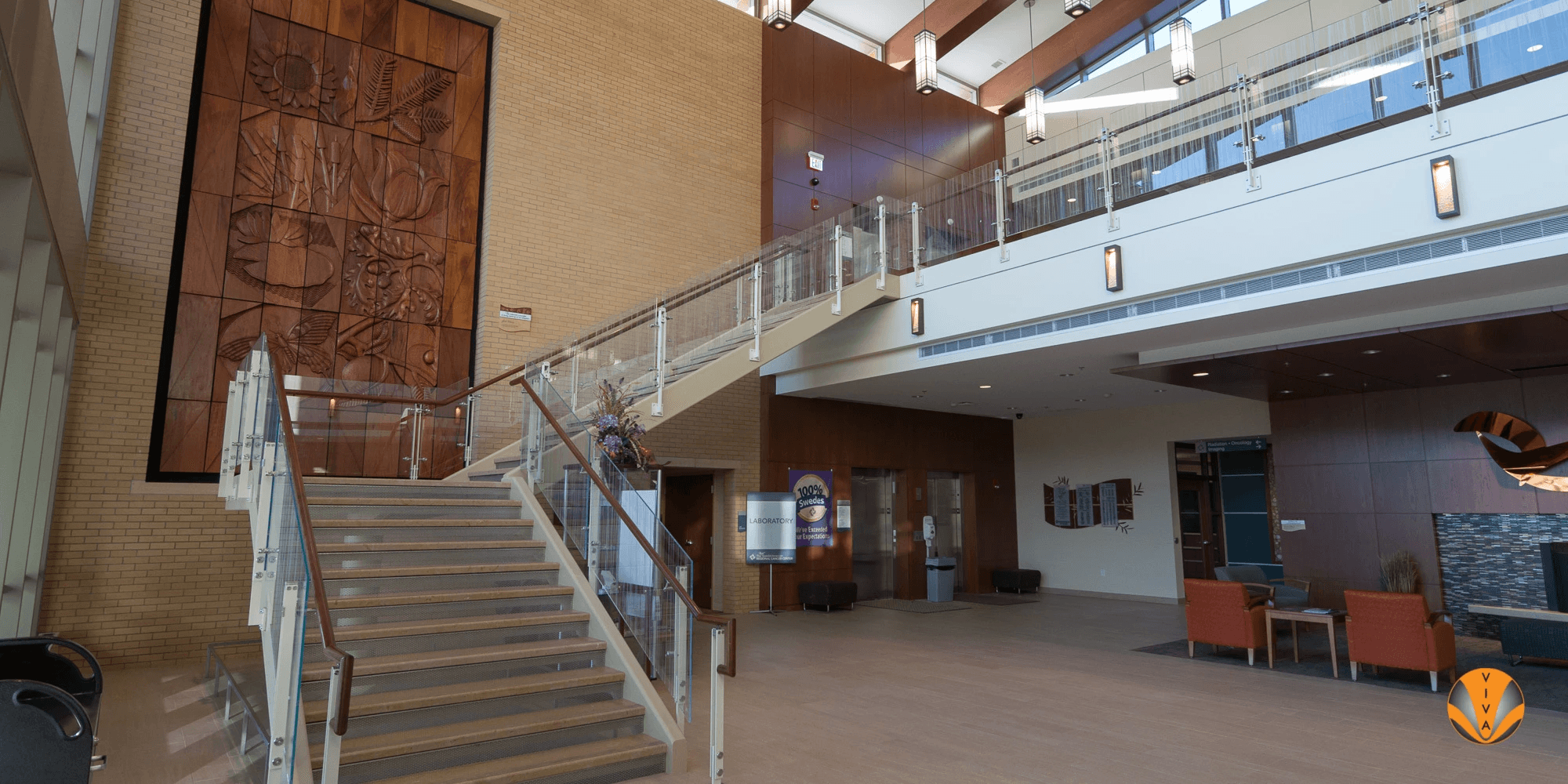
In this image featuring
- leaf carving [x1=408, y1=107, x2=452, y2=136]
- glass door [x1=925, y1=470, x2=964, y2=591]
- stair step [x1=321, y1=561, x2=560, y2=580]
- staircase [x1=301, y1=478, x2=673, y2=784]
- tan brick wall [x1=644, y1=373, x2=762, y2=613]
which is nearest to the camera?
staircase [x1=301, y1=478, x2=673, y2=784]

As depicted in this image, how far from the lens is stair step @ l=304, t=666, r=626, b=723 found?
15.2 feet

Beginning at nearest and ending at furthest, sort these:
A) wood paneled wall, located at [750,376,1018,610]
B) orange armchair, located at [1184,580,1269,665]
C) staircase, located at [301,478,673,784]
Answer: staircase, located at [301,478,673,784]
orange armchair, located at [1184,580,1269,665]
wood paneled wall, located at [750,376,1018,610]

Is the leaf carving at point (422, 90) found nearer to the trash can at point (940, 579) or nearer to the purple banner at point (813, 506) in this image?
the purple banner at point (813, 506)

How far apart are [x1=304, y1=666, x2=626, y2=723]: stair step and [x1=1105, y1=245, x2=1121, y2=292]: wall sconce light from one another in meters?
6.12

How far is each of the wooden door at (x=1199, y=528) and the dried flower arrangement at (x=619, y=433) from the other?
1074 centimetres

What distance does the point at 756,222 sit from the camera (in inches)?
557

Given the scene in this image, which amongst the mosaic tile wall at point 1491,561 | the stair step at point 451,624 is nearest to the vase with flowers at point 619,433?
Result: the stair step at point 451,624

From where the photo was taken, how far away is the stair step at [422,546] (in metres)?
5.84

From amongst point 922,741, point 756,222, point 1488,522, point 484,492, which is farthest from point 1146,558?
point 484,492

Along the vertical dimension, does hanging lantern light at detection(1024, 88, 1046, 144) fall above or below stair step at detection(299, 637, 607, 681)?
above

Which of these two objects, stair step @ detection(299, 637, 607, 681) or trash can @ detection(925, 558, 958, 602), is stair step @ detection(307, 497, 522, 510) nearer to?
stair step @ detection(299, 637, 607, 681)

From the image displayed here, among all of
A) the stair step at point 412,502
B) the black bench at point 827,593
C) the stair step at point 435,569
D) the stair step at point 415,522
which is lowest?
the black bench at point 827,593

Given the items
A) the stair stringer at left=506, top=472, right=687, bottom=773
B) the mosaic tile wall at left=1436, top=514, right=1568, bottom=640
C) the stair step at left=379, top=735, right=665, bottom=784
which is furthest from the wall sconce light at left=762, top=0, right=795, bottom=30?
the mosaic tile wall at left=1436, top=514, right=1568, bottom=640

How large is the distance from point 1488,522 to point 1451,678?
13.6ft
